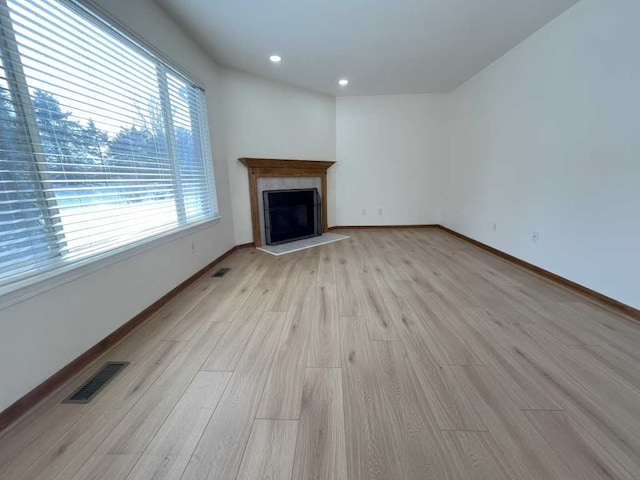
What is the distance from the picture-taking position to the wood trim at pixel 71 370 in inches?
46.1

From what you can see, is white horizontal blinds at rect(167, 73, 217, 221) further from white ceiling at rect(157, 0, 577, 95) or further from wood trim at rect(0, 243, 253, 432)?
wood trim at rect(0, 243, 253, 432)

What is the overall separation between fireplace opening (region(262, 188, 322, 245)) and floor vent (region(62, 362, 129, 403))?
9.19 ft

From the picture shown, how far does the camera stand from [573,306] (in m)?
2.09

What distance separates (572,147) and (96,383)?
3.95 meters

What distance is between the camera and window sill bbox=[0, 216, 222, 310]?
118 centimetres

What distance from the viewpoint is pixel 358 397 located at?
1.26 metres

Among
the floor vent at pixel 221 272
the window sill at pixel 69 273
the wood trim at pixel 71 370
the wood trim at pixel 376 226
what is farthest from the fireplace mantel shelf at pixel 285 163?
the wood trim at pixel 71 370

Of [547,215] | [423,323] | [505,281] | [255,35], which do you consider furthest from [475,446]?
[255,35]

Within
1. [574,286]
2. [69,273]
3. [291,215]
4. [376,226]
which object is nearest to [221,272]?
[69,273]

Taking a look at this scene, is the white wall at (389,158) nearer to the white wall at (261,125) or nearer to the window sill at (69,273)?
the white wall at (261,125)

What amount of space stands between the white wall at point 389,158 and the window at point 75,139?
3.38 metres

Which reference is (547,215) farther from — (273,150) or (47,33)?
(47,33)

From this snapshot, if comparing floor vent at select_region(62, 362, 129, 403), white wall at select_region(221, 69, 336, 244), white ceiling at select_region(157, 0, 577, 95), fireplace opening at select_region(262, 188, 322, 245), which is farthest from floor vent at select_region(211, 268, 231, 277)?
white ceiling at select_region(157, 0, 577, 95)

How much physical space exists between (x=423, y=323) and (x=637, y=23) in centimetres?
256
